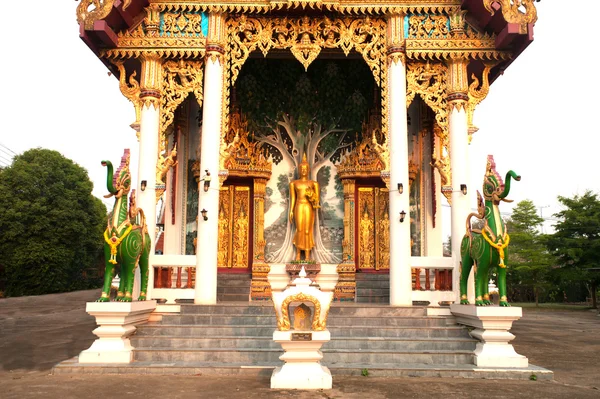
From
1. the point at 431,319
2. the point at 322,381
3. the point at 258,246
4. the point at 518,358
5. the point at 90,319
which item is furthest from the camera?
the point at 90,319

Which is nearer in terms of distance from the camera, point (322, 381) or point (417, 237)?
point (322, 381)

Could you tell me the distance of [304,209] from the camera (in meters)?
12.1

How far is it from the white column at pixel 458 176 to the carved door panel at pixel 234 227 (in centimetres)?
495

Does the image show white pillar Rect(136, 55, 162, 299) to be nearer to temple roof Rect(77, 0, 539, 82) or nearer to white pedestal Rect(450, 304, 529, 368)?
temple roof Rect(77, 0, 539, 82)

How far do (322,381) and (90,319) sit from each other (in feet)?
36.1

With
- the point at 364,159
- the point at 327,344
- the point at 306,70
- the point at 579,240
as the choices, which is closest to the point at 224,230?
the point at 364,159

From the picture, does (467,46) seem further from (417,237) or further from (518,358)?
(518,358)

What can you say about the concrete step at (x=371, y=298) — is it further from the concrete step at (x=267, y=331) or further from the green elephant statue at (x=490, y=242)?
the green elephant statue at (x=490, y=242)

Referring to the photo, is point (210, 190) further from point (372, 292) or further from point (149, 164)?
point (372, 292)

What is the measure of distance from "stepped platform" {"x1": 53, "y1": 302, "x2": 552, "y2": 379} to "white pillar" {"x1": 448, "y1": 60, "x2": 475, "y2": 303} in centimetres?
143

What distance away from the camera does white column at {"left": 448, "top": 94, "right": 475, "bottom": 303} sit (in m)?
9.20

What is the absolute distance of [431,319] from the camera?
27.9 feet

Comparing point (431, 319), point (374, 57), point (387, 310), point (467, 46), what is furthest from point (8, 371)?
point (467, 46)

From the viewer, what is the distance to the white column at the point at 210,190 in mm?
9102
